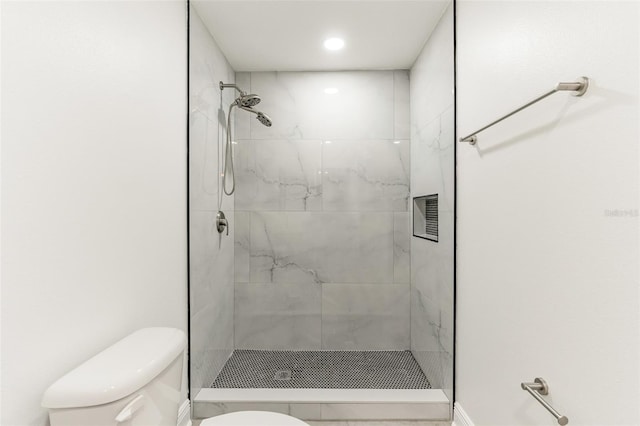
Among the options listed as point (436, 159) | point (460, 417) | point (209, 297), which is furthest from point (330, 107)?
point (460, 417)

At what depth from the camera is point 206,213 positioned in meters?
2.21

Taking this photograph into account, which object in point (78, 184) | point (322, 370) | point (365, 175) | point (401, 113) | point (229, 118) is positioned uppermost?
point (401, 113)

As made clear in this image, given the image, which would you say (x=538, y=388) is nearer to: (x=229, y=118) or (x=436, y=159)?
(x=436, y=159)

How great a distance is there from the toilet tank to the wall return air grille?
167 cm

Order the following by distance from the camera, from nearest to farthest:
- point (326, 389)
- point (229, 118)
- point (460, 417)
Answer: point (460, 417) < point (326, 389) < point (229, 118)

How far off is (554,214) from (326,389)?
5.14 ft

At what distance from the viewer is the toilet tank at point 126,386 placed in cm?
94

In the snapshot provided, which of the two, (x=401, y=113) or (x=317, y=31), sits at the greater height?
(x=317, y=31)

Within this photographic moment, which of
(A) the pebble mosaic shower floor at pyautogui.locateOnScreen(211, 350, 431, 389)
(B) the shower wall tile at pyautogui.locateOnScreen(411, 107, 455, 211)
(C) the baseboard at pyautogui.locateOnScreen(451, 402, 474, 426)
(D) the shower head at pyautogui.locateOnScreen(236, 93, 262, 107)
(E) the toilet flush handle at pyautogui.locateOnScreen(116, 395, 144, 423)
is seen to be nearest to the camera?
(E) the toilet flush handle at pyautogui.locateOnScreen(116, 395, 144, 423)

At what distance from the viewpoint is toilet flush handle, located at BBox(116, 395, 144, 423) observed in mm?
966

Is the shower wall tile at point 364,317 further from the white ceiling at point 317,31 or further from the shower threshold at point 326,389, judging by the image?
the white ceiling at point 317,31

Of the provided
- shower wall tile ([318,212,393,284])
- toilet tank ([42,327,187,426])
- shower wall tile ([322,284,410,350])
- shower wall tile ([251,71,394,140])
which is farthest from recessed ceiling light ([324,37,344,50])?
toilet tank ([42,327,187,426])

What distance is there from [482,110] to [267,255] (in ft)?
5.91

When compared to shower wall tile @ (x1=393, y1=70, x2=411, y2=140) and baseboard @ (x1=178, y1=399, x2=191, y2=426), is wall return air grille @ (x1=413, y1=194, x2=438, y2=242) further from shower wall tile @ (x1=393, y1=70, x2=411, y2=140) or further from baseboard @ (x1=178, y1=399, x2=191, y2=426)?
baseboard @ (x1=178, y1=399, x2=191, y2=426)
